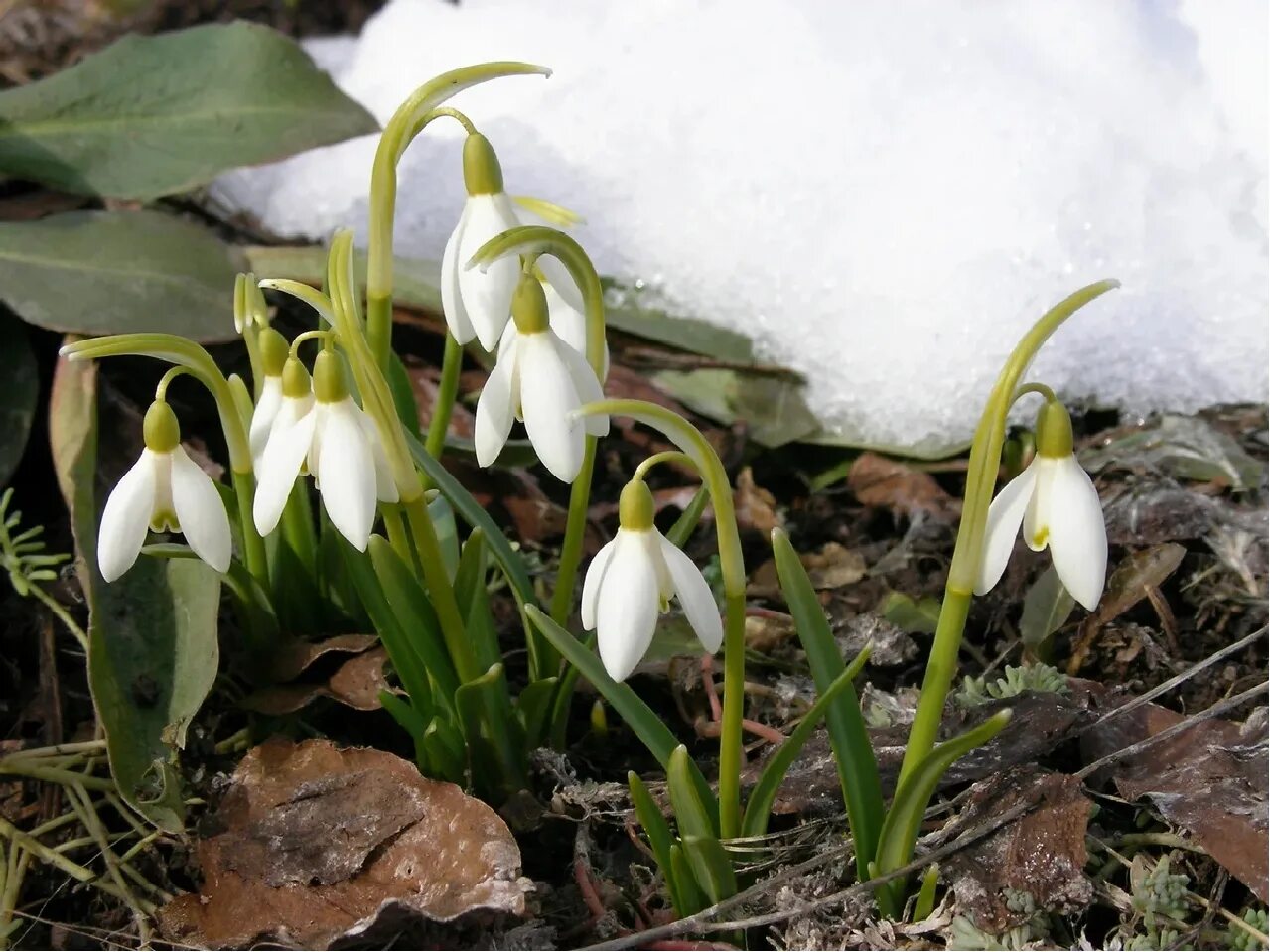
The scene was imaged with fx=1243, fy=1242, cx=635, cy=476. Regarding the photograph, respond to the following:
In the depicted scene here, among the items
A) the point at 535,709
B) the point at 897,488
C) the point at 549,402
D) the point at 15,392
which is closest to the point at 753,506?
the point at 897,488

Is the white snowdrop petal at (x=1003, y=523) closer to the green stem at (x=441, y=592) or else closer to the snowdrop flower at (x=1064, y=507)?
the snowdrop flower at (x=1064, y=507)

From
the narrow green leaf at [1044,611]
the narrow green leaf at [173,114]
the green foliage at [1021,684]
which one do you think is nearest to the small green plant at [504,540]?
the green foliage at [1021,684]

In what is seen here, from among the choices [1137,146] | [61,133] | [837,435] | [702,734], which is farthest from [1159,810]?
[61,133]

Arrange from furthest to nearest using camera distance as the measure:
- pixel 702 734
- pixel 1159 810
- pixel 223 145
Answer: pixel 223 145 → pixel 702 734 → pixel 1159 810

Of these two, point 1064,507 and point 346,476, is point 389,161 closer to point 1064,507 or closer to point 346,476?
point 346,476

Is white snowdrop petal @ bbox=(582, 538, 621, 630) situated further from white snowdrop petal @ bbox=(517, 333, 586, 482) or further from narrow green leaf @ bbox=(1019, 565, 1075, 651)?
narrow green leaf @ bbox=(1019, 565, 1075, 651)

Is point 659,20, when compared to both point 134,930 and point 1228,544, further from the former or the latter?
point 134,930

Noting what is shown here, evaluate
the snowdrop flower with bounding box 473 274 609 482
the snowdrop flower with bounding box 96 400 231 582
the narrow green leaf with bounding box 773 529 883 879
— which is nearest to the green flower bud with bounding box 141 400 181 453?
the snowdrop flower with bounding box 96 400 231 582
